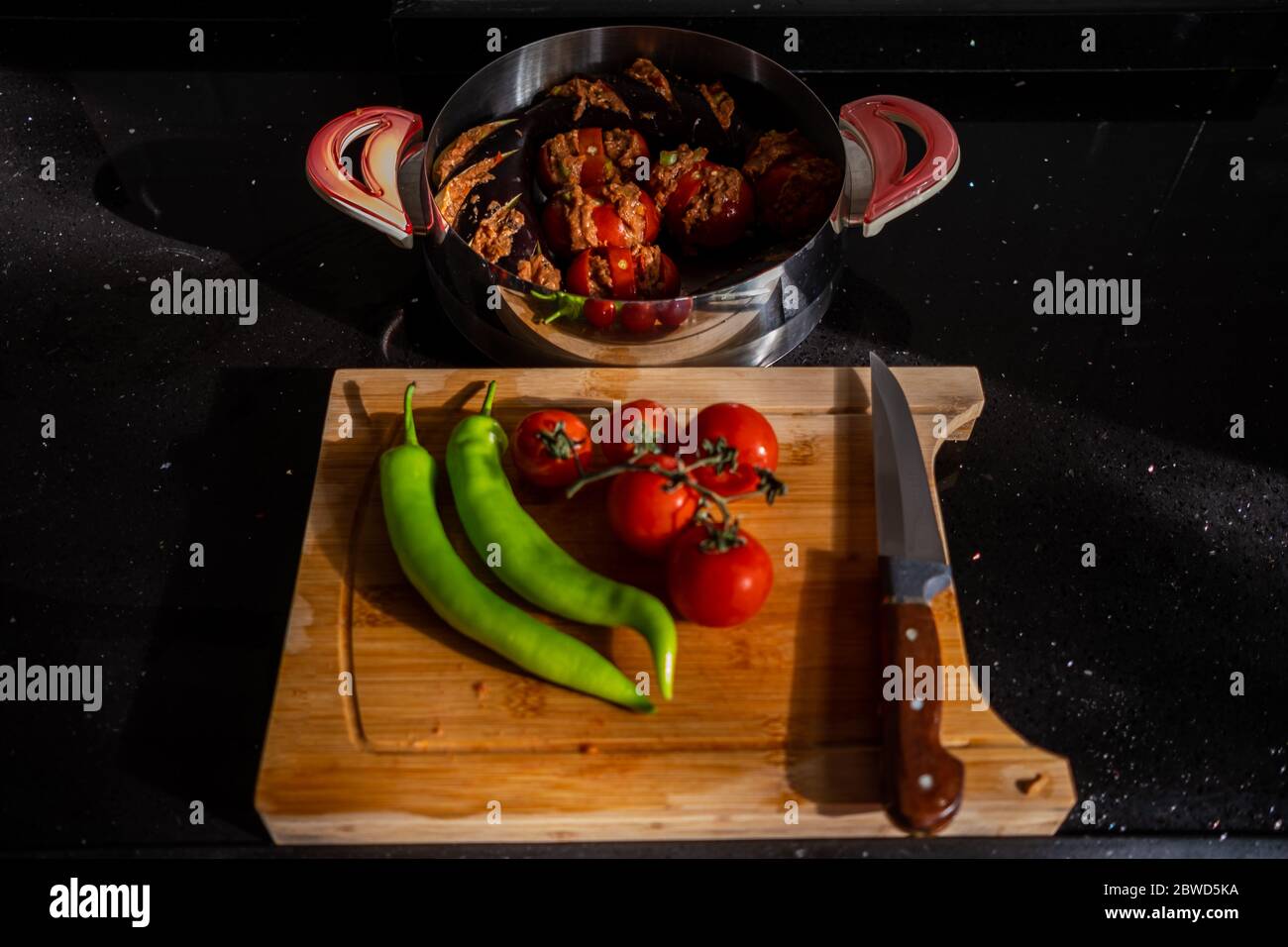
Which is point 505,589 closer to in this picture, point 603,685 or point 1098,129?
point 603,685

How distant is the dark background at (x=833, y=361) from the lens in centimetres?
99

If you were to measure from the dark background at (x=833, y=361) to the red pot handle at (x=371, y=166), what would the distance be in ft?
0.53

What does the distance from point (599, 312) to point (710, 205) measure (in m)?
0.22

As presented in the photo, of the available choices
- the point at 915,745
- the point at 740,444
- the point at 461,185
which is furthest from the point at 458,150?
the point at 915,745

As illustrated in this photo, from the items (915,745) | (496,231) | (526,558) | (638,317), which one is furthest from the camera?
(496,231)

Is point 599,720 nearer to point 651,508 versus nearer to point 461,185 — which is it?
point 651,508

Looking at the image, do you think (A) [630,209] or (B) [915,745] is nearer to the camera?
(B) [915,745]

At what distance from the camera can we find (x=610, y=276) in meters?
1.14

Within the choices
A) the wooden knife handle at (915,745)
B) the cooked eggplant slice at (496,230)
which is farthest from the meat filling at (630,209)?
the wooden knife handle at (915,745)

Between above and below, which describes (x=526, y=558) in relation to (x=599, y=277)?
below

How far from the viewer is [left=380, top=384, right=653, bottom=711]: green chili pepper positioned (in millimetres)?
908

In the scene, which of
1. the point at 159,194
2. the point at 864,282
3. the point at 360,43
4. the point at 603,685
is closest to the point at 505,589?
the point at 603,685
